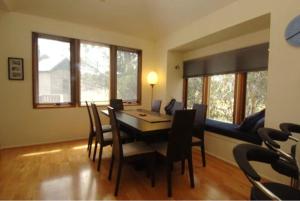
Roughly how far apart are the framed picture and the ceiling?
87cm

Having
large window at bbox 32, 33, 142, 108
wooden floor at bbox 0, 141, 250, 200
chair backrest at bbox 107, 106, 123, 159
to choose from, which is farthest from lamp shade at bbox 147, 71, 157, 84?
chair backrest at bbox 107, 106, 123, 159

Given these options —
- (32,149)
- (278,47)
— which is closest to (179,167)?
(278,47)

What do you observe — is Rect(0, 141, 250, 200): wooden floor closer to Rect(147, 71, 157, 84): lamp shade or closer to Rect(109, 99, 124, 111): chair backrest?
Rect(109, 99, 124, 111): chair backrest

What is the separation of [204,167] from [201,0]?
2670 mm

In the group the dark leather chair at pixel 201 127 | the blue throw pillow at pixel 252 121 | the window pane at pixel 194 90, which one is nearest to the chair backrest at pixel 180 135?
the dark leather chair at pixel 201 127

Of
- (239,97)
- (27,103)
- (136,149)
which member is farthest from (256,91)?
(27,103)

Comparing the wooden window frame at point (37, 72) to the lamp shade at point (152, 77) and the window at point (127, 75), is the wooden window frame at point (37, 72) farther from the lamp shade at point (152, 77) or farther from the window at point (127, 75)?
the lamp shade at point (152, 77)

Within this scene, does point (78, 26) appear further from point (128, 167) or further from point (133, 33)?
point (128, 167)

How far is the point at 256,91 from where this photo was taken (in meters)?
3.15

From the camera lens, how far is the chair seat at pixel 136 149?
207 cm

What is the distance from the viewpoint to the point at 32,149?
3.32m

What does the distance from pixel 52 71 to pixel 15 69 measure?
621 mm

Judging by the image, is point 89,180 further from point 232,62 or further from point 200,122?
point 232,62

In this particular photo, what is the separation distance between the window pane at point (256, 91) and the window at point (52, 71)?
3.56m
